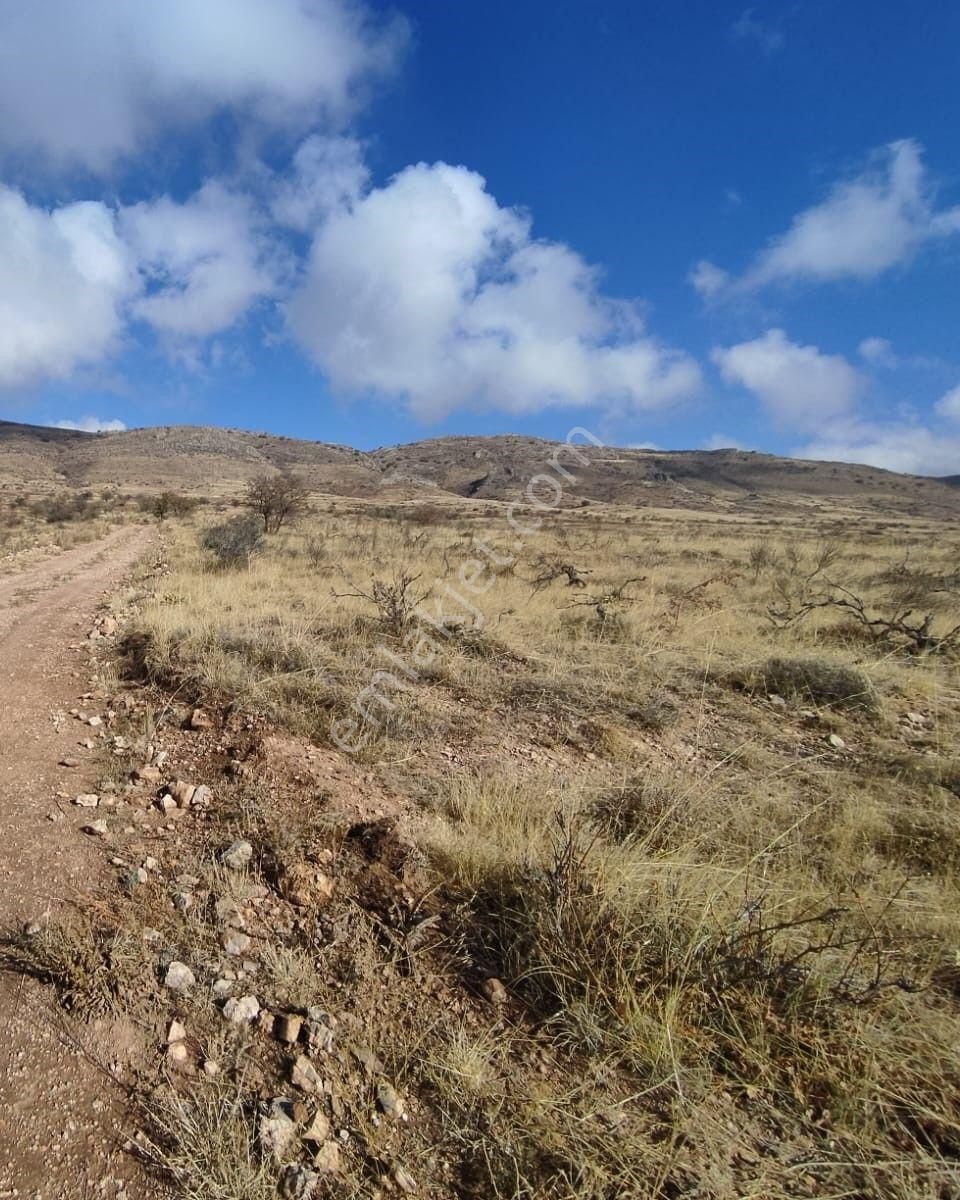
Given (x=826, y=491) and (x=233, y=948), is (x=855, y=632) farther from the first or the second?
(x=826, y=491)

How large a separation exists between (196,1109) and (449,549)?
49.5 ft

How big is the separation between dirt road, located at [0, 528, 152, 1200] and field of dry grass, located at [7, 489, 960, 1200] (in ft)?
0.44

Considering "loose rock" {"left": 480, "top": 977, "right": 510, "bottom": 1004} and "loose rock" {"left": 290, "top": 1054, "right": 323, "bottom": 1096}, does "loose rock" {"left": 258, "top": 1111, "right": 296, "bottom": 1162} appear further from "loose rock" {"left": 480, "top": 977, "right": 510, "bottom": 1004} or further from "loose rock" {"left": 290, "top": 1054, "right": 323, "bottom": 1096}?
"loose rock" {"left": 480, "top": 977, "right": 510, "bottom": 1004}

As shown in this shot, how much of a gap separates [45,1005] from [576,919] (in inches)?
75.0

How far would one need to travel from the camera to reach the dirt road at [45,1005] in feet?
4.95

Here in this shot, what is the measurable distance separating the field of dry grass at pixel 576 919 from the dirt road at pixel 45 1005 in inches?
5.3

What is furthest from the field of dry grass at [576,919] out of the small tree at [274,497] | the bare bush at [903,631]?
the small tree at [274,497]

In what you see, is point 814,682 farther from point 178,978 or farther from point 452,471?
point 452,471

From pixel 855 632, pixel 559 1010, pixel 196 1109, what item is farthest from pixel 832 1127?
pixel 855 632

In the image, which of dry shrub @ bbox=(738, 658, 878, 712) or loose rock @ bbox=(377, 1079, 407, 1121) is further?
dry shrub @ bbox=(738, 658, 878, 712)

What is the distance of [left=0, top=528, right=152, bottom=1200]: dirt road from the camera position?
1.51m

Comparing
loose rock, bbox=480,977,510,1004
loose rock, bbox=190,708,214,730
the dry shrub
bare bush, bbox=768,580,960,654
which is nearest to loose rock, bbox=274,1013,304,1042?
loose rock, bbox=480,977,510,1004

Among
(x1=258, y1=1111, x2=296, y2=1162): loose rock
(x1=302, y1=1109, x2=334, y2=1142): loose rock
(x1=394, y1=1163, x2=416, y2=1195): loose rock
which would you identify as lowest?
(x1=394, y1=1163, x2=416, y2=1195): loose rock

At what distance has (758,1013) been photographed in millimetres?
1920
